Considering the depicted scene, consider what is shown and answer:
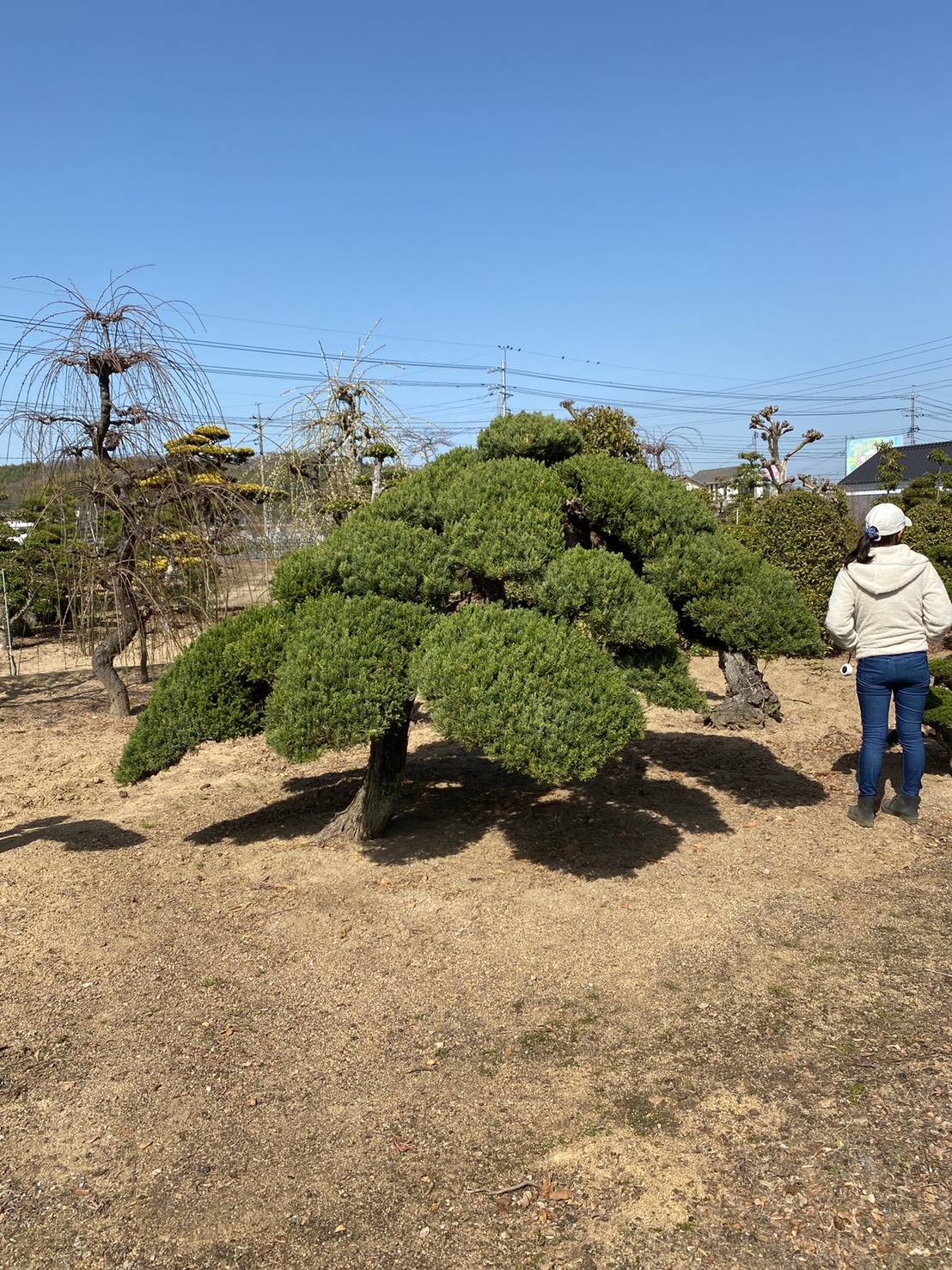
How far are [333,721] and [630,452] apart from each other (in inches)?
199

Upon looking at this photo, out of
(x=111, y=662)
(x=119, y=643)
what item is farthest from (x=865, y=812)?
(x=111, y=662)

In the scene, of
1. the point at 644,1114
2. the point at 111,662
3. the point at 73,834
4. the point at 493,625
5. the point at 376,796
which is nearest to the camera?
the point at 644,1114

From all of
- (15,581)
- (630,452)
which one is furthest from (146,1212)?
(15,581)

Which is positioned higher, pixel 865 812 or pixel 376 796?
pixel 376 796

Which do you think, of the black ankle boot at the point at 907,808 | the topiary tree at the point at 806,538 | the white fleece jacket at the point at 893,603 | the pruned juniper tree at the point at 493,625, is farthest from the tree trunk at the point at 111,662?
the topiary tree at the point at 806,538

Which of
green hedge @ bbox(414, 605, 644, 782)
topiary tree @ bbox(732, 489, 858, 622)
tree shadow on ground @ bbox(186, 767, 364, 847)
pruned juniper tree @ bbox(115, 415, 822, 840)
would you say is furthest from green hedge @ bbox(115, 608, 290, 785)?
topiary tree @ bbox(732, 489, 858, 622)

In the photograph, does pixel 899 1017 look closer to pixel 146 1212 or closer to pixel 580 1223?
pixel 580 1223

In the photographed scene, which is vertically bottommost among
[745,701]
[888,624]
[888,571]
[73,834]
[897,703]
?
[73,834]

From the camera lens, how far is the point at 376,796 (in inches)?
215

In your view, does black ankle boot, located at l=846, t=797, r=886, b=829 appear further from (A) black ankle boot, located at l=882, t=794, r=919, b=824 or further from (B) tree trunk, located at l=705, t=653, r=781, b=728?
(B) tree trunk, located at l=705, t=653, r=781, b=728

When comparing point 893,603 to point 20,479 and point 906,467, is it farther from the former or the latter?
point 906,467

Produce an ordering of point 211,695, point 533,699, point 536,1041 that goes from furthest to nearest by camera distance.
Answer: point 211,695
point 533,699
point 536,1041

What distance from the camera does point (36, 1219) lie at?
264 cm

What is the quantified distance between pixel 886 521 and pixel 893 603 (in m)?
0.48
